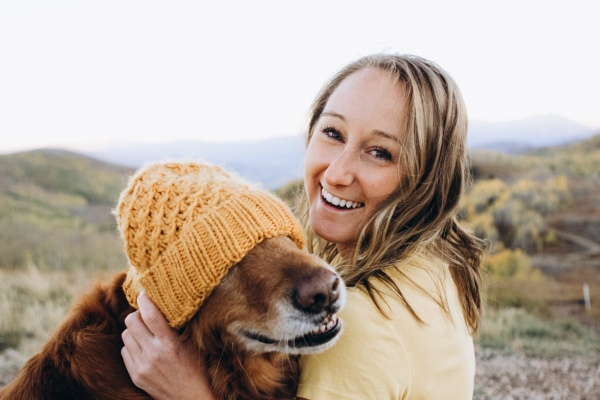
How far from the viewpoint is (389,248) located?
2.25 metres

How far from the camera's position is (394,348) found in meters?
1.85

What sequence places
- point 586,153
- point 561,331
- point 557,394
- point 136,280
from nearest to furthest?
point 136,280
point 557,394
point 561,331
point 586,153

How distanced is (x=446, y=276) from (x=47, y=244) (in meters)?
11.7

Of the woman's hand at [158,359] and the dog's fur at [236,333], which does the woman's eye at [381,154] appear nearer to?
the dog's fur at [236,333]

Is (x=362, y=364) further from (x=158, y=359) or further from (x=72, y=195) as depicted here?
(x=72, y=195)

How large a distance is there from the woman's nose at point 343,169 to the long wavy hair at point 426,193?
206 millimetres

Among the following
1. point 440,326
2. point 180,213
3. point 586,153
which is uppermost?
point 180,213

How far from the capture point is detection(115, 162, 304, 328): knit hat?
1.88m

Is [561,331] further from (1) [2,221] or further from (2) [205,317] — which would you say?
(1) [2,221]

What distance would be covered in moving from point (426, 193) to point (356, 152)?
0.38 m

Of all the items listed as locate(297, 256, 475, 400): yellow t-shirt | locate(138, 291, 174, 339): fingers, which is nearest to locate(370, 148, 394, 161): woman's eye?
locate(297, 256, 475, 400): yellow t-shirt

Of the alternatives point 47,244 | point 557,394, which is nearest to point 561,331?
point 557,394

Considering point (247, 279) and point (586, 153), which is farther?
point (586, 153)

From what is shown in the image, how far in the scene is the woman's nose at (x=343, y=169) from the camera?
2.35 m
